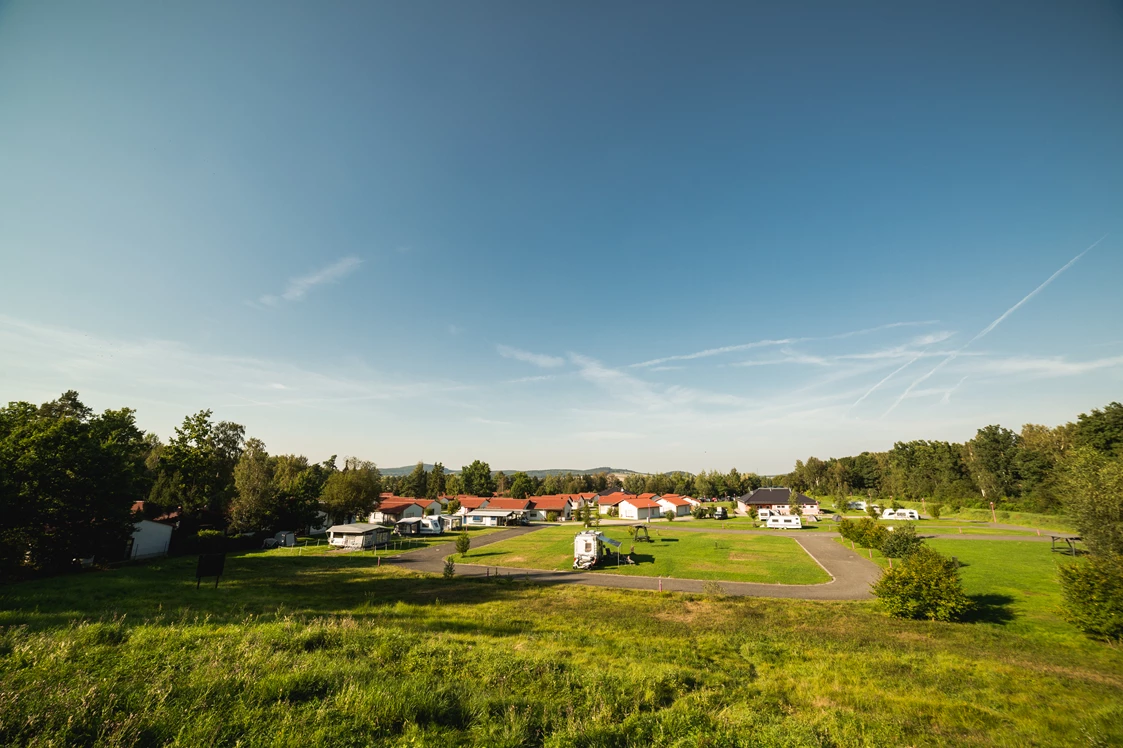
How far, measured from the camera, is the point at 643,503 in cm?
9906

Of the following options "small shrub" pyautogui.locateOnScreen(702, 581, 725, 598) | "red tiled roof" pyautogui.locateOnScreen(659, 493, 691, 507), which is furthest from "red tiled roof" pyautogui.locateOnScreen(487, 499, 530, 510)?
"small shrub" pyautogui.locateOnScreen(702, 581, 725, 598)

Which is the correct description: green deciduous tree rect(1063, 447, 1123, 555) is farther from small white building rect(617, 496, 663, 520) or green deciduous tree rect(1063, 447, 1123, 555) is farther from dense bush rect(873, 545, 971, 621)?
small white building rect(617, 496, 663, 520)

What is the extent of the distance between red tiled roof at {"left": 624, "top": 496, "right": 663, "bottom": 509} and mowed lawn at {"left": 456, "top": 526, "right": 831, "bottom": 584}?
115 feet

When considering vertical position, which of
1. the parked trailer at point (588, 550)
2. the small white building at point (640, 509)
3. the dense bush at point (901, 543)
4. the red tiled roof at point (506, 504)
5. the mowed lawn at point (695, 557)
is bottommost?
the small white building at point (640, 509)

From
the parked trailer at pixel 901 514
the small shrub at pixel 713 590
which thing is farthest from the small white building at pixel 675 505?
the small shrub at pixel 713 590

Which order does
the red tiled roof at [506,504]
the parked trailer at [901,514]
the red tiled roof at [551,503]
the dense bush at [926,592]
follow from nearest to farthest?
the dense bush at [926,592] → the parked trailer at [901,514] → the red tiled roof at [506,504] → the red tiled roof at [551,503]

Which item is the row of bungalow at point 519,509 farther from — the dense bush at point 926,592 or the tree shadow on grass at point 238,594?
the dense bush at point 926,592

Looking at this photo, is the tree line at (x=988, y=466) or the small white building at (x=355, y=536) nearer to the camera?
the small white building at (x=355, y=536)

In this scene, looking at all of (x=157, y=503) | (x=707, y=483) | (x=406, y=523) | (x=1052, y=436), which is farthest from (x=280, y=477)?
(x=1052, y=436)

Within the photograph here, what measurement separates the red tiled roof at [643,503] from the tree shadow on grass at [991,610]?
243 ft

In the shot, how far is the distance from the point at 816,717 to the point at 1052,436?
144 metres

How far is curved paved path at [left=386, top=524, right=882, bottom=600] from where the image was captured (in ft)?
93.2

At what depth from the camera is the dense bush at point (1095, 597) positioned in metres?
17.9

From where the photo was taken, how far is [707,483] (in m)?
141
